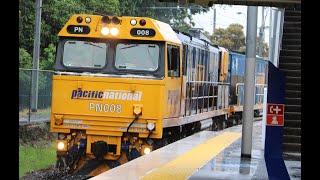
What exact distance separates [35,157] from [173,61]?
7581mm

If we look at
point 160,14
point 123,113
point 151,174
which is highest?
point 160,14

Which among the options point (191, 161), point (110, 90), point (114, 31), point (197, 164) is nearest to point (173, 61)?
point (114, 31)

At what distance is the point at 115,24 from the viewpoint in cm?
1458

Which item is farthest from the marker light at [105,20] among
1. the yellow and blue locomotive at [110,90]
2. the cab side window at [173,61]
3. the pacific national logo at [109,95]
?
the pacific national logo at [109,95]

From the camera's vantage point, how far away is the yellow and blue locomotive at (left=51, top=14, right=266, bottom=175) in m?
14.1

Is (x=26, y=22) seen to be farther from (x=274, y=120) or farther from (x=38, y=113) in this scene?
(x=274, y=120)

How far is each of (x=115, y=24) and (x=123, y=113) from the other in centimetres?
204

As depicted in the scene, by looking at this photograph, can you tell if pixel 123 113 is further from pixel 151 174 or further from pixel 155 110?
pixel 151 174

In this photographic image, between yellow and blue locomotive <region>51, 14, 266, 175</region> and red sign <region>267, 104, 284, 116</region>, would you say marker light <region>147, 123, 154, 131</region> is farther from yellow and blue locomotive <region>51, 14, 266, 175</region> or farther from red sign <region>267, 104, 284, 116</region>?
red sign <region>267, 104, 284, 116</region>

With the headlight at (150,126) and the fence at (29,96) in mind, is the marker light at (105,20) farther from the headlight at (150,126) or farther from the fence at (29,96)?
the fence at (29,96)

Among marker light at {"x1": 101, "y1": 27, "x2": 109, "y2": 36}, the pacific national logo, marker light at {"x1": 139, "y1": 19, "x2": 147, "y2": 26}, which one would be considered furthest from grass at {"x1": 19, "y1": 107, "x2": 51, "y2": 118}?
marker light at {"x1": 139, "y1": 19, "x2": 147, "y2": 26}

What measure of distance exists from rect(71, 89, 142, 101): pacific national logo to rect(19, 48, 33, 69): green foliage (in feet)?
48.0

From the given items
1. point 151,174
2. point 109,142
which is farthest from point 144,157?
point 151,174
